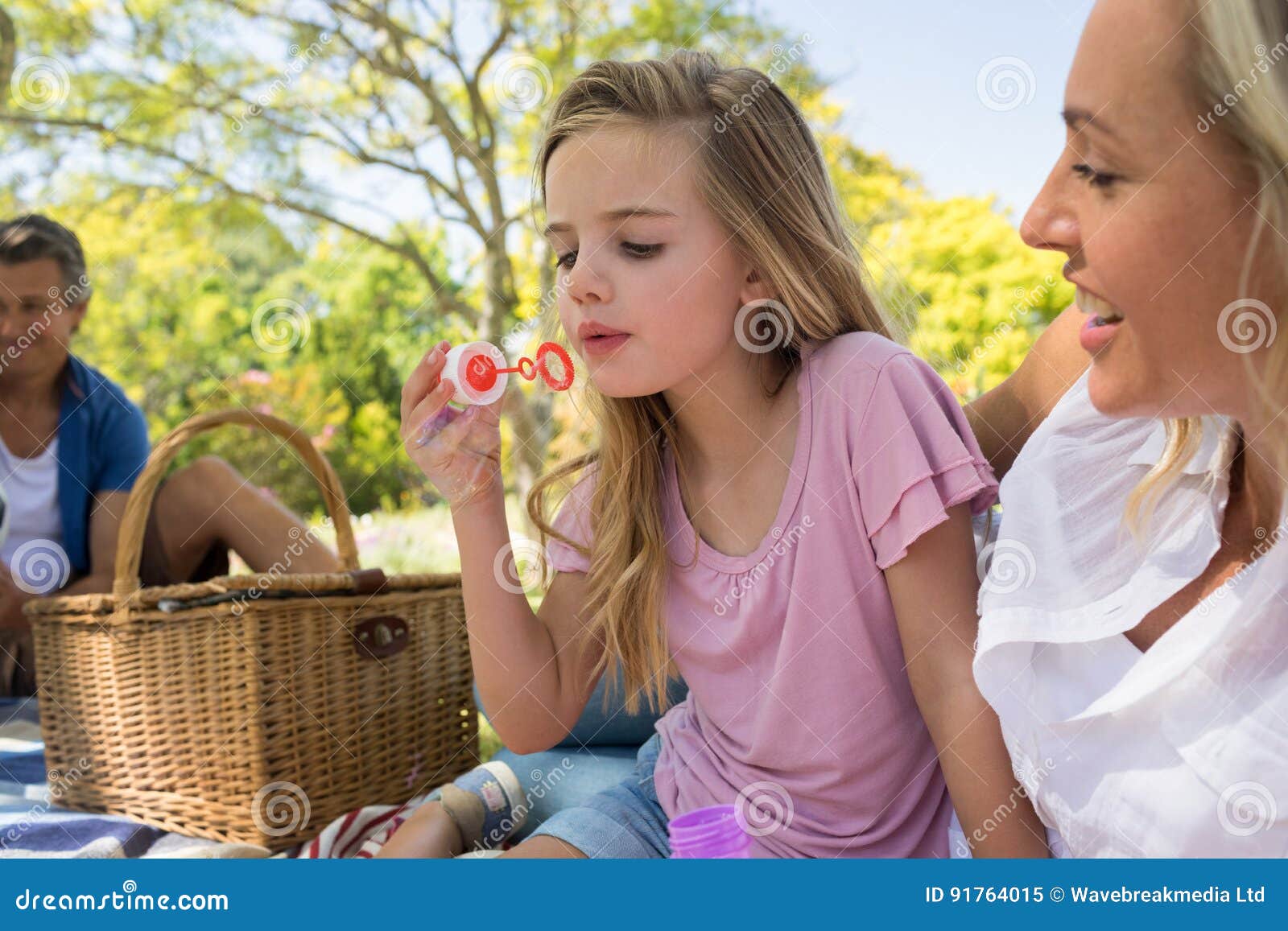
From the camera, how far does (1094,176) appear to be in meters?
1.05

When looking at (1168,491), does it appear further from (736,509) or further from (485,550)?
(485,550)

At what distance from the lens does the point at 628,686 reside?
5.82 ft

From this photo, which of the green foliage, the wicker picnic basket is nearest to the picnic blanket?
the wicker picnic basket

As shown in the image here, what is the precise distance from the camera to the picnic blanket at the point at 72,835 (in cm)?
191

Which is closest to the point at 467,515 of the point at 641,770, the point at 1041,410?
the point at 641,770

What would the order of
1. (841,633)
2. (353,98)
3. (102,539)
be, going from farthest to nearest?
(353,98), (102,539), (841,633)

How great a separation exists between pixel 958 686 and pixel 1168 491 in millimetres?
316

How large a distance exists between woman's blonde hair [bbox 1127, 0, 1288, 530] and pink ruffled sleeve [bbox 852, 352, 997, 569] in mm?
387

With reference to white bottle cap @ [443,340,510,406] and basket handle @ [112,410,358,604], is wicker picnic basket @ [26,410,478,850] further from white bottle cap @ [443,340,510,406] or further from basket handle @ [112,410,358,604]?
white bottle cap @ [443,340,510,406]

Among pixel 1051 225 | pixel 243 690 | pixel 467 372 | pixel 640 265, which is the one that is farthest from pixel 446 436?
pixel 1051 225

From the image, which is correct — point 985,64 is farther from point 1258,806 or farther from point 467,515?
point 1258,806
